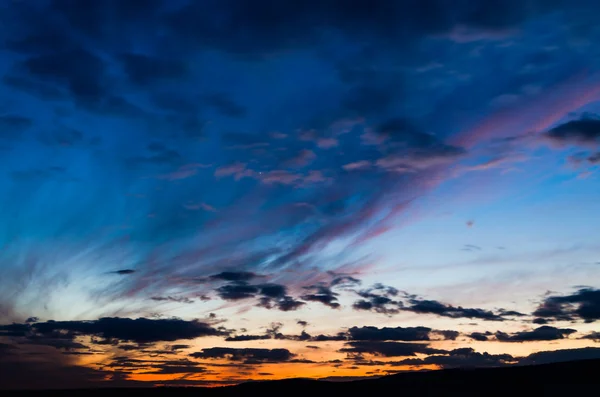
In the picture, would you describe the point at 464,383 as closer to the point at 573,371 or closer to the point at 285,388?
the point at 573,371

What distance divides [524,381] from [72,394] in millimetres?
89995

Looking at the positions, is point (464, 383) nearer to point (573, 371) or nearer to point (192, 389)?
point (573, 371)

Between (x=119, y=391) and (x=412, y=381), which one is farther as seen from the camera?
(x=119, y=391)

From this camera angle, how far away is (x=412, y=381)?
10219 cm

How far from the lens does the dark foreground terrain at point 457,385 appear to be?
8619cm

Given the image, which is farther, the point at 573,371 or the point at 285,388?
the point at 285,388

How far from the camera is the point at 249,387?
4493 inches

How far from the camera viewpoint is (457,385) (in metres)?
92.8

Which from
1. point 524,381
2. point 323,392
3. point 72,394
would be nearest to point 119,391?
point 72,394

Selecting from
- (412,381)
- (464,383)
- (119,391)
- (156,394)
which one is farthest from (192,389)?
(464,383)

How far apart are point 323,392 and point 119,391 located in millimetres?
51056

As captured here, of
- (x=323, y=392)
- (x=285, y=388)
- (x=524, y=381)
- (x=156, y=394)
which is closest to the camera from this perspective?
(x=524, y=381)

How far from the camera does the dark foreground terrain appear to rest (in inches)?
3393

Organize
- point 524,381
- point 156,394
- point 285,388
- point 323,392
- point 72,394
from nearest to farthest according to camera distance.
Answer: point 524,381 → point 323,392 → point 285,388 → point 156,394 → point 72,394
